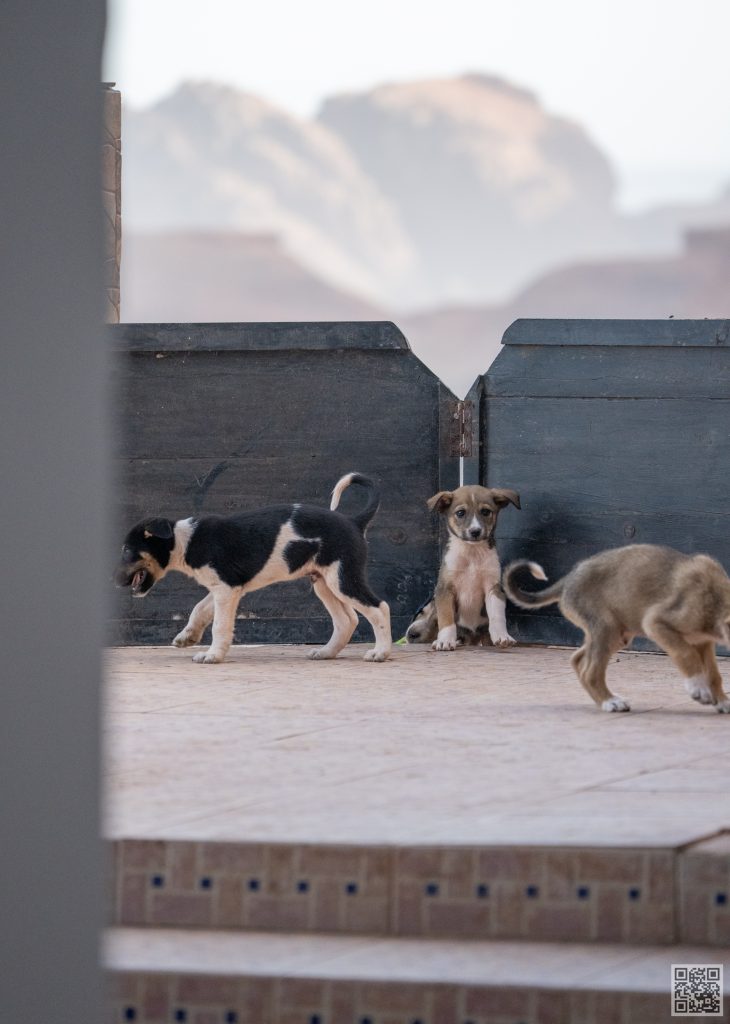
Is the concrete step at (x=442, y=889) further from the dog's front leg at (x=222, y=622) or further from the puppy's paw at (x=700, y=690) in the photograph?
the dog's front leg at (x=222, y=622)

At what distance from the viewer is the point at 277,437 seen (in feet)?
27.2

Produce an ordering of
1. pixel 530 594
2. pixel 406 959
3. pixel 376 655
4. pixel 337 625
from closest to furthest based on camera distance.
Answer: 1. pixel 406 959
2. pixel 530 594
3. pixel 376 655
4. pixel 337 625

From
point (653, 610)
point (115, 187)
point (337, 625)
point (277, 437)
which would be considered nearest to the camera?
point (653, 610)

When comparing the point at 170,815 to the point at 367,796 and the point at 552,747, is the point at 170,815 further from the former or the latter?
the point at 552,747

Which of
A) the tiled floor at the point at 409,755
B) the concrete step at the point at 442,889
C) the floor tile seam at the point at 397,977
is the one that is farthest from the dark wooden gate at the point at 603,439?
the floor tile seam at the point at 397,977

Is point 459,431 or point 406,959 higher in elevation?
point 459,431

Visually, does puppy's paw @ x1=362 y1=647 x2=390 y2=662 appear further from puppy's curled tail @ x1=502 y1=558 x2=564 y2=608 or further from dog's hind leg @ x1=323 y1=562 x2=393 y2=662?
puppy's curled tail @ x1=502 y1=558 x2=564 y2=608

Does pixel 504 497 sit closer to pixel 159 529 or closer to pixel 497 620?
pixel 497 620

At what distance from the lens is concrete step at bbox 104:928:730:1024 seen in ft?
10.5

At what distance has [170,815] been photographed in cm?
398

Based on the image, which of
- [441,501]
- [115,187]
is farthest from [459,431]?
[115,187]

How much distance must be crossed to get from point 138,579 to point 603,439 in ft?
8.06

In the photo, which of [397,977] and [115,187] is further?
[115,187]

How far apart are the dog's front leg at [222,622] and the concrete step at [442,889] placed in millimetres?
3544
